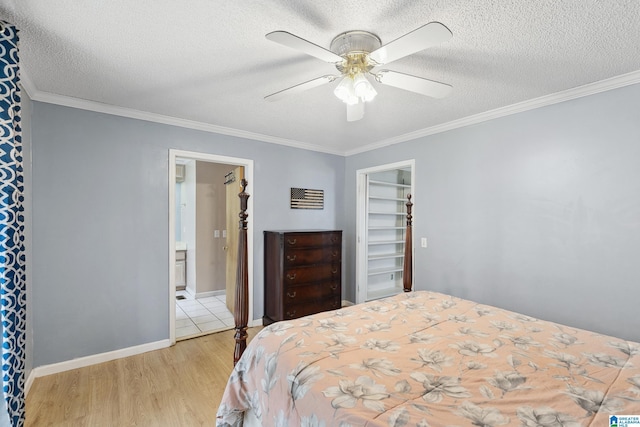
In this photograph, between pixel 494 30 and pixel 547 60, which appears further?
pixel 547 60

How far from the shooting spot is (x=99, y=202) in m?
2.82

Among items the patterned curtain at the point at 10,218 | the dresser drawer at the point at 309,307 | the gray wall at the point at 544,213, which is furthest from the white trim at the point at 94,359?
the gray wall at the point at 544,213

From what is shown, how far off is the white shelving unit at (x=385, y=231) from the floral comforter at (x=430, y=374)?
9.91 ft

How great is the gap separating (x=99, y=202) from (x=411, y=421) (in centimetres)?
312

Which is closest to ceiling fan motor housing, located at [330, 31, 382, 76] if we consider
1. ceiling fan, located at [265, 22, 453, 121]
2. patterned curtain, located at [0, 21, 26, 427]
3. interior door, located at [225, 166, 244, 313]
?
ceiling fan, located at [265, 22, 453, 121]

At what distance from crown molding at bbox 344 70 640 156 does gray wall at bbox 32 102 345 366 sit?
8.11 feet

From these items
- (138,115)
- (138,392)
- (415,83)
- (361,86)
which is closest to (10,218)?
(138,392)

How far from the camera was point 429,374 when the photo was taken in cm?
124

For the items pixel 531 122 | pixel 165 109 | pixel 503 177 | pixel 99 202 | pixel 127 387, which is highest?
pixel 165 109

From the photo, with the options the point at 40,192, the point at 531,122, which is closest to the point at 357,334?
the point at 531,122

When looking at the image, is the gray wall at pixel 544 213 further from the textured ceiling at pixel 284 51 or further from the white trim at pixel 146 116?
the white trim at pixel 146 116

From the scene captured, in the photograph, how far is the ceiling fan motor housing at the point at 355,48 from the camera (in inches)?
66.7

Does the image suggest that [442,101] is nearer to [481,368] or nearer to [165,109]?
[481,368]

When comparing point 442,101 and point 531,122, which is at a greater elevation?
point 442,101
